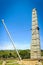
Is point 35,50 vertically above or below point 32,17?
below

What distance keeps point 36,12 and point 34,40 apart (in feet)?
16.6

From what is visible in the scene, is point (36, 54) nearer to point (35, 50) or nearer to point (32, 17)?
point (35, 50)

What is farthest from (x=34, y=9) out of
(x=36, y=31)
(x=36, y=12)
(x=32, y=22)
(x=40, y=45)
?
(x=40, y=45)

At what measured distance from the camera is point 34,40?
27000 millimetres

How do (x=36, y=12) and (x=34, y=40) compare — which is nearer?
(x=34, y=40)

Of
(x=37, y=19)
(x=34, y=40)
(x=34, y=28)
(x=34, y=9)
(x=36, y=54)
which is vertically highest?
(x=34, y=9)

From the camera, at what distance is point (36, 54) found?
27484mm

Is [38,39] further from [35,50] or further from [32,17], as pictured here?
[32,17]

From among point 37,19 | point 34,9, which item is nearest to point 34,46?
point 37,19

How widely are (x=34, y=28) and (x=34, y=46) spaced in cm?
292

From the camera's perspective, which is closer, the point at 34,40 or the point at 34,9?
the point at 34,40

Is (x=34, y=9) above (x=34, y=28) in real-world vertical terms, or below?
above

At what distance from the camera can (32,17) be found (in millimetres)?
28578

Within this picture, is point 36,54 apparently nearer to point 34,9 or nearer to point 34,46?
point 34,46
